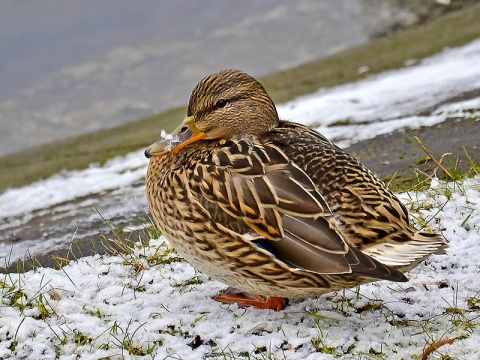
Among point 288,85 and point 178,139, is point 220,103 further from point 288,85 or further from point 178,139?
point 288,85

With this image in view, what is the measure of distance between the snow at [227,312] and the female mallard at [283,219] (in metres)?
0.20

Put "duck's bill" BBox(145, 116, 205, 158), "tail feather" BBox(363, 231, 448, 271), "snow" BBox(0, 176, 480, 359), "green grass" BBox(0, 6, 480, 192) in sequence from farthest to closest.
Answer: "green grass" BBox(0, 6, 480, 192) < "duck's bill" BBox(145, 116, 205, 158) < "snow" BBox(0, 176, 480, 359) < "tail feather" BBox(363, 231, 448, 271)

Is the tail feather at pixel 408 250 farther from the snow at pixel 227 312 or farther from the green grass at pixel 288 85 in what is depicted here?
the green grass at pixel 288 85

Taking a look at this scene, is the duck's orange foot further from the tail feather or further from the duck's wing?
the tail feather

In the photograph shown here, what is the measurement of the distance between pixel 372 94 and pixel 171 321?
212 inches

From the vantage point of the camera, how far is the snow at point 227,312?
275cm

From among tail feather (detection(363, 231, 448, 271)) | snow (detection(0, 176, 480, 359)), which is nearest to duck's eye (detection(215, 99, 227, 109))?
snow (detection(0, 176, 480, 359))

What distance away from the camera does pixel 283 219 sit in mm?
2678

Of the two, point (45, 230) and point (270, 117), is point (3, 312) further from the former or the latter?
point (45, 230)

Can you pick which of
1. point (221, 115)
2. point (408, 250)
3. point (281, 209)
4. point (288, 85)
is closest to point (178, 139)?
point (221, 115)

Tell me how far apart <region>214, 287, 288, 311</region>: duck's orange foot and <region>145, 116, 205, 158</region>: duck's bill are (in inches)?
30.7

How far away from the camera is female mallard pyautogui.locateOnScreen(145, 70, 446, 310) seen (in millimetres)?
2617

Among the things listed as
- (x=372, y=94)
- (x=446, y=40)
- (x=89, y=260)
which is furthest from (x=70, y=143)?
(x=89, y=260)

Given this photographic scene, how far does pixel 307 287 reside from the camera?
8.89 feet
